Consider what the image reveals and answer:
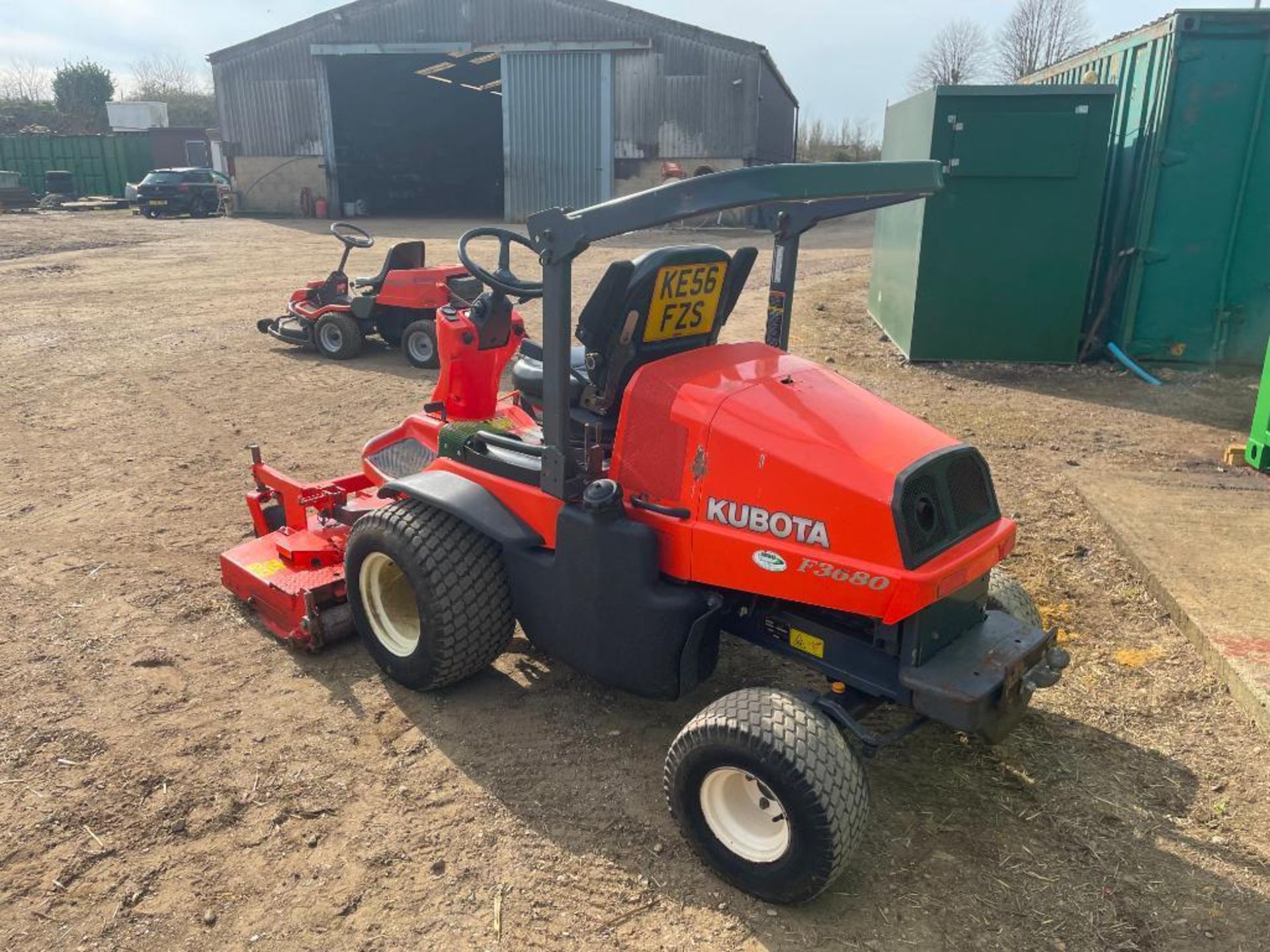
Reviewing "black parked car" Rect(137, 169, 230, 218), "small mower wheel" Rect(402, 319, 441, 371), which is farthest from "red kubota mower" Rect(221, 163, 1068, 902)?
"black parked car" Rect(137, 169, 230, 218)

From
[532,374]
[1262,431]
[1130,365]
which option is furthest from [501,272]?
[1130,365]

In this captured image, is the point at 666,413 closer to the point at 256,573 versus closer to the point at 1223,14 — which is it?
the point at 256,573

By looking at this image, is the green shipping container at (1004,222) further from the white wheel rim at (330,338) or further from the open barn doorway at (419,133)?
the open barn doorway at (419,133)

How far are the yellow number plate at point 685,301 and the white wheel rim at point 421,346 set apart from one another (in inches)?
239

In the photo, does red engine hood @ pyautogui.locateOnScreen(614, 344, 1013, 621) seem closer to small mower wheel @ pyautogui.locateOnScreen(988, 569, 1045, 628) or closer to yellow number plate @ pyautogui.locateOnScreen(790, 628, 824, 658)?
yellow number plate @ pyautogui.locateOnScreen(790, 628, 824, 658)

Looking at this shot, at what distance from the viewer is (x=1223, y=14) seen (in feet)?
25.9

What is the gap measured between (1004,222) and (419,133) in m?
26.5

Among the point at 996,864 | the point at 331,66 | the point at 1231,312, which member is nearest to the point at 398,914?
the point at 996,864

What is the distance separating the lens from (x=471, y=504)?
3.46 metres

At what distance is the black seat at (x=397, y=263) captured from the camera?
939 cm

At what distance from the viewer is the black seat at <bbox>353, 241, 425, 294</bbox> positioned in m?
9.39

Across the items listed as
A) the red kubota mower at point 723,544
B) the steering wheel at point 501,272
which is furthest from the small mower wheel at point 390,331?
the red kubota mower at point 723,544

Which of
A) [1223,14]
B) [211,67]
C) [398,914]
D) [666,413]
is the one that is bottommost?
[398,914]

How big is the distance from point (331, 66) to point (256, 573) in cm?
2610
